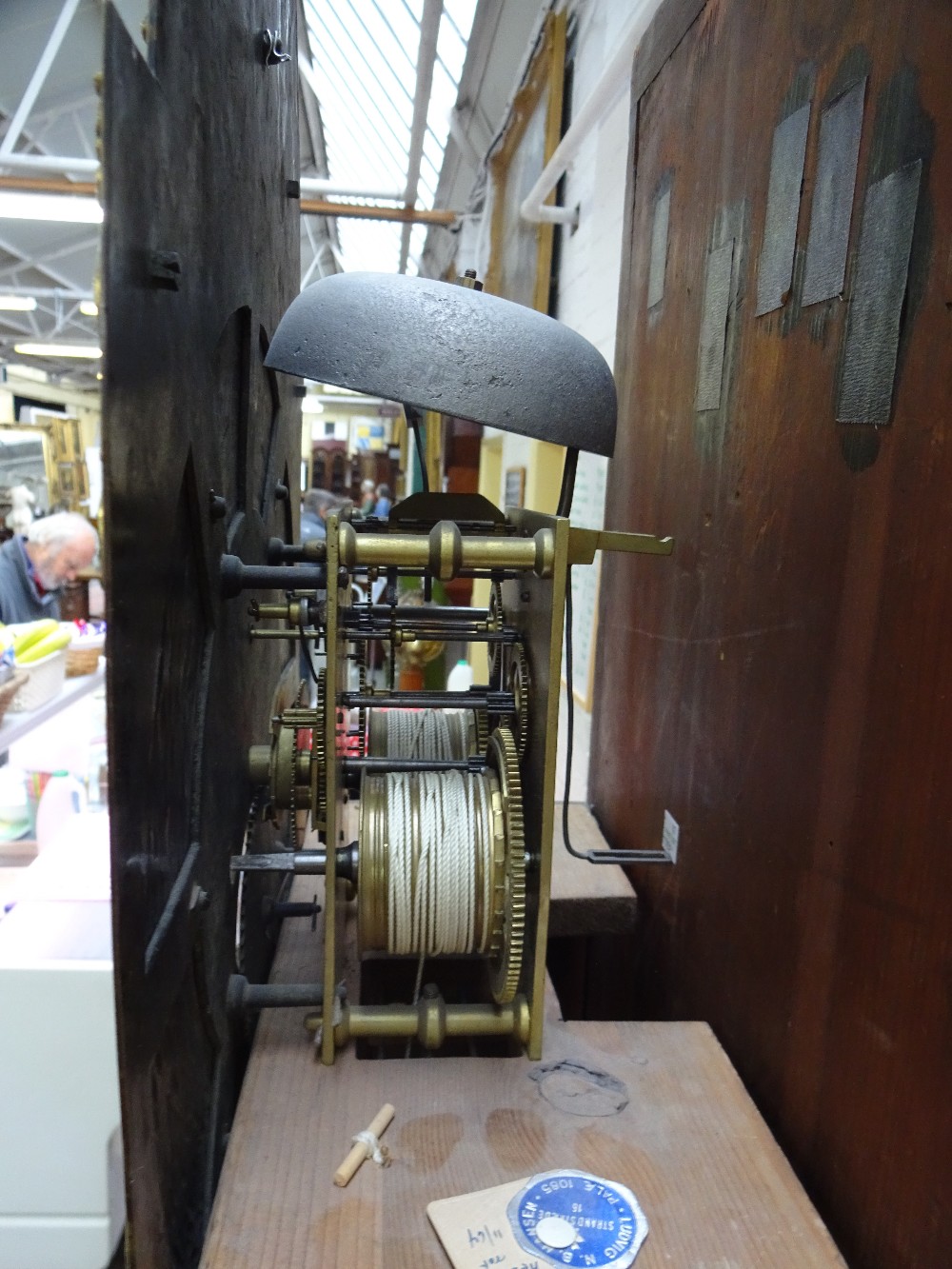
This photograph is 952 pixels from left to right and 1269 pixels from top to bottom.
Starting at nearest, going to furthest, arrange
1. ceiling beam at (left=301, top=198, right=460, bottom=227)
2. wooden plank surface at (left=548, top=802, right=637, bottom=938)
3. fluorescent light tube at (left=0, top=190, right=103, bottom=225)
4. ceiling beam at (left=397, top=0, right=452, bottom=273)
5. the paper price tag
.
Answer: the paper price tag < wooden plank surface at (left=548, top=802, right=637, bottom=938) < ceiling beam at (left=397, top=0, right=452, bottom=273) < fluorescent light tube at (left=0, top=190, right=103, bottom=225) < ceiling beam at (left=301, top=198, right=460, bottom=227)

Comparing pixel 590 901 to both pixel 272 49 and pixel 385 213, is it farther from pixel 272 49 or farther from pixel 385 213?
pixel 385 213

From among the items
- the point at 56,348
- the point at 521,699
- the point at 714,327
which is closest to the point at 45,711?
the point at 521,699

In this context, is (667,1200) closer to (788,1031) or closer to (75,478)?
(788,1031)

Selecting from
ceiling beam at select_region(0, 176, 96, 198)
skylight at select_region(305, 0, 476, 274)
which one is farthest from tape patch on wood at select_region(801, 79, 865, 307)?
ceiling beam at select_region(0, 176, 96, 198)

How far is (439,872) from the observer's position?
1.02m

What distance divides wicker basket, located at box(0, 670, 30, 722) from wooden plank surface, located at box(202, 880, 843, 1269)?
1.68m

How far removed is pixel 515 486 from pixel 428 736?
8.38ft

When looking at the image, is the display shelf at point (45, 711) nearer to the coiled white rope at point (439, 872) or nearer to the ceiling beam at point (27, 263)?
the coiled white rope at point (439, 872)

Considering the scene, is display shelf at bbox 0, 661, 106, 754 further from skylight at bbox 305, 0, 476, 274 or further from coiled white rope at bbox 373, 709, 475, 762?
skylight at bbox 305, 0, 476, 274

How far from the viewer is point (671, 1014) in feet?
4.65

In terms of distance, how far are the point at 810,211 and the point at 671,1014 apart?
1250mm

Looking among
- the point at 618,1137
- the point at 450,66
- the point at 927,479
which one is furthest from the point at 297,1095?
the point at 450,66

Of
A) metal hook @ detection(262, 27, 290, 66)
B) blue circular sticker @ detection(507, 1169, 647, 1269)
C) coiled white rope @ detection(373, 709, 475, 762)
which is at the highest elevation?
metal hook @ detection(262, 27, 290, 66)

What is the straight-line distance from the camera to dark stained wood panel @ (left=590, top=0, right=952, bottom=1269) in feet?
2.61
